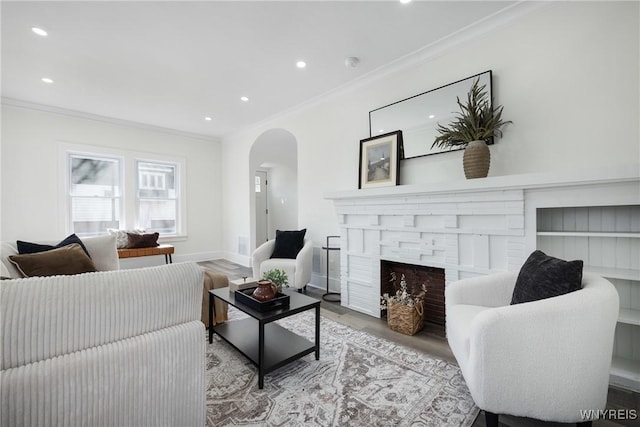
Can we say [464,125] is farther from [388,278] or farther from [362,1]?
[388,278]

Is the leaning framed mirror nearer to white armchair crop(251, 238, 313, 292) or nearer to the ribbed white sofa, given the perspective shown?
white armchair crop(251, 238, 313, 292)

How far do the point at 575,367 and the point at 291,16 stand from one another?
287cm

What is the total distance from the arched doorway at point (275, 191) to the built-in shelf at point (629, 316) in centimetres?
527

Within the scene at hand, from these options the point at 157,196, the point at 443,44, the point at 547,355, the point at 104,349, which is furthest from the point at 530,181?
the point at 157,196

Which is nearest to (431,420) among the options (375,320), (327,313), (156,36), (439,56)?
(375,320)

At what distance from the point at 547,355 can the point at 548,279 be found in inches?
15.3

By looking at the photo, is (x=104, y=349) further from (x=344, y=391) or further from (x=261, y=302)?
(x=344, y=391)

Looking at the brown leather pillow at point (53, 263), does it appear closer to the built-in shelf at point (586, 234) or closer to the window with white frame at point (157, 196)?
the built-in shelf at point (586, 234)

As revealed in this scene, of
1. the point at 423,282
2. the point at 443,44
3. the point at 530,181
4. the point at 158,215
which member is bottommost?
the point at 423,282

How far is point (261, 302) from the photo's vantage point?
191 cm

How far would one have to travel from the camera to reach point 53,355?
3.22ft

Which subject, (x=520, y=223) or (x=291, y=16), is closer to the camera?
(x=520, y=223)

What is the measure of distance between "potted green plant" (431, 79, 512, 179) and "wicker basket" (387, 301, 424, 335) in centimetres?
123

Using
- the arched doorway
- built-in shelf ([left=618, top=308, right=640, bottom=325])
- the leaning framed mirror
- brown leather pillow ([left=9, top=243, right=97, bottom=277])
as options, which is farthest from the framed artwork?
the arched doorway
